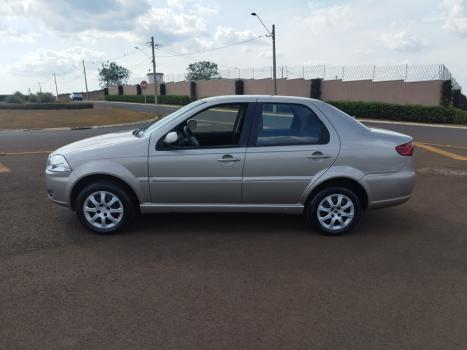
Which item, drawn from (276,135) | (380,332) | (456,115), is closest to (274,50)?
(456,115)

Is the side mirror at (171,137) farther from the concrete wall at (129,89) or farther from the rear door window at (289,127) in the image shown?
the concrete wall at (129,89)

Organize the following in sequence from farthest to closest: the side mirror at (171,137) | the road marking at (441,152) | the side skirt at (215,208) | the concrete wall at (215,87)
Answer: the concrete wall at (215,87) < the road marking at (441,152) < the side skirt at (215,208) < the side mirror at (171,137)

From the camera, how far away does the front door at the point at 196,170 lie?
5.23 metres

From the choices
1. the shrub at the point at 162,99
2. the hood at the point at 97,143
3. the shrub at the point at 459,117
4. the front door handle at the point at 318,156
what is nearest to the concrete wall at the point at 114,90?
the shrub at the point at 162,99

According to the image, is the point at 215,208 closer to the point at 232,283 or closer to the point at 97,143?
the point at 232,283

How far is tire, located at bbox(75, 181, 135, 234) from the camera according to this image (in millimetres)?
5273

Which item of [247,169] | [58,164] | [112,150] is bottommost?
[247,169]

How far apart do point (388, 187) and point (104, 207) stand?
137 inches

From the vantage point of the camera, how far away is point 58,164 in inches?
210

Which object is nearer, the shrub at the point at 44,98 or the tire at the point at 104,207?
the tire at the point at 104,207

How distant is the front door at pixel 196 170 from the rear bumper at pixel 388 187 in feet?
5.29

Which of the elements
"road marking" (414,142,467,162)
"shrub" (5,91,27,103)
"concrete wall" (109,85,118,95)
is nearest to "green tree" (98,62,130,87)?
"concrete wall" (109,85,118,95)

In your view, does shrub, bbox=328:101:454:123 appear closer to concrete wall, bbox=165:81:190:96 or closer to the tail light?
the tail light

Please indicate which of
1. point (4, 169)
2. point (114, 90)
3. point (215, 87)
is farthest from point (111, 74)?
point (4, 169)
